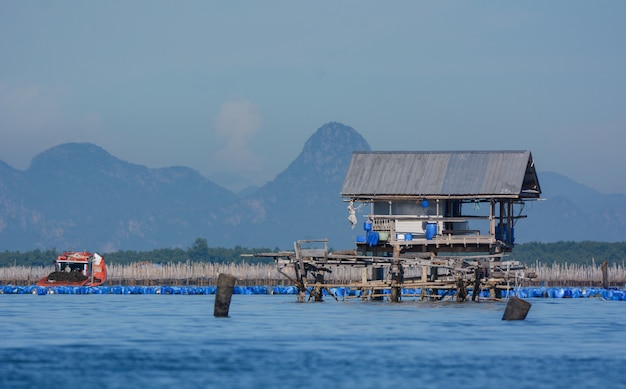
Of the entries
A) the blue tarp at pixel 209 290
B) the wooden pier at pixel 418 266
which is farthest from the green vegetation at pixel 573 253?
the wooden pier at pixel 418 266

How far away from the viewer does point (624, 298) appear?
78188 mm

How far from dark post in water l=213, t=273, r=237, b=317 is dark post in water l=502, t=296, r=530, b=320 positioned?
12039 millimetres

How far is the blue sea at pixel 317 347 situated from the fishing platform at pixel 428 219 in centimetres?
176

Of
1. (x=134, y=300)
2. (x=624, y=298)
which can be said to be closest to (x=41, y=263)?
(x=134, y=300)

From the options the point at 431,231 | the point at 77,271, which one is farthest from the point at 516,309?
the point at 77,271

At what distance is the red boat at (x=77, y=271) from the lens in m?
92.9

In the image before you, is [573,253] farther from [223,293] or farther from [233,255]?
[223,293]

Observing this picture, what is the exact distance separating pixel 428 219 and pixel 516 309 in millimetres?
13031

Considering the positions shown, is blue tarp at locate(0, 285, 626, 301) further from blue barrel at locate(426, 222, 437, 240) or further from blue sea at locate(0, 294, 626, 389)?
blue sea at locate(0, 294, 626, 389)

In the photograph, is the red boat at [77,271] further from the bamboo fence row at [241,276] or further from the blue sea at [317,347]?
the blue sea at [317,347]

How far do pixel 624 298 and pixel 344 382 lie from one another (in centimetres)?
4675

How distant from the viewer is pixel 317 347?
143 ft

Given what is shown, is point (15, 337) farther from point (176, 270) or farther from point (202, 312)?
point (176, 270)

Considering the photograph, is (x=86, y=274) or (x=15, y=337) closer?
(x=15, y=337)
